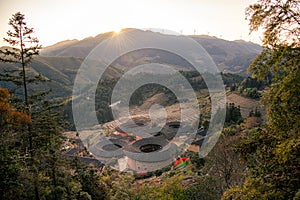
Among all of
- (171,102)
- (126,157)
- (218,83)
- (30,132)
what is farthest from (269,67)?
(218,83)

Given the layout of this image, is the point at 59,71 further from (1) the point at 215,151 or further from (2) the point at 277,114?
(2) the point at 277,114

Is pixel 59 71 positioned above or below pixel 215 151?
above

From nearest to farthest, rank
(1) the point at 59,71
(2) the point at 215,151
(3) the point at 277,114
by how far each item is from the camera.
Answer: (3) the point at 277,114, (2) the point at 215,151, (1) the point at 59,71

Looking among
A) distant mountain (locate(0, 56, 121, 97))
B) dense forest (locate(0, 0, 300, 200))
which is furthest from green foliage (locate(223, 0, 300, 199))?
distant mountain (locate(0, 56, 121, 97))

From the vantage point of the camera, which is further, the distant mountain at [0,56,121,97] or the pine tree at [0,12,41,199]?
the distant mountain at [0,56,121,97]

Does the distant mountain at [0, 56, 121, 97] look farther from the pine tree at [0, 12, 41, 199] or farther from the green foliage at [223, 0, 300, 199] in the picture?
the green foliage at [223, 0, 300, 199]

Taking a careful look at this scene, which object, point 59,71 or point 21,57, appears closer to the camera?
point 21,57

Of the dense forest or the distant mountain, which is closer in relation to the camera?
the dense forest

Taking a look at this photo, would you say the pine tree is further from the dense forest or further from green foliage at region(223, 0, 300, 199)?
green foliage at region(223, 0, 300, 199)

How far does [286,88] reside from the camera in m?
4.73

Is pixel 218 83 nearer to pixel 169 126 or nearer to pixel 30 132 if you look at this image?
pixel 169 126

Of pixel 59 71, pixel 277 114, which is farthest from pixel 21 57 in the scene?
pixel 59 71

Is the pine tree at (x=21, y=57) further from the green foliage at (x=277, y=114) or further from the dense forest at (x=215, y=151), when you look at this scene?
the green foliage at (x=277, y=114)

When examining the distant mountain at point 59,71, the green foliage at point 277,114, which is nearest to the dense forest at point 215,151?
the green foliage at point 277,114
